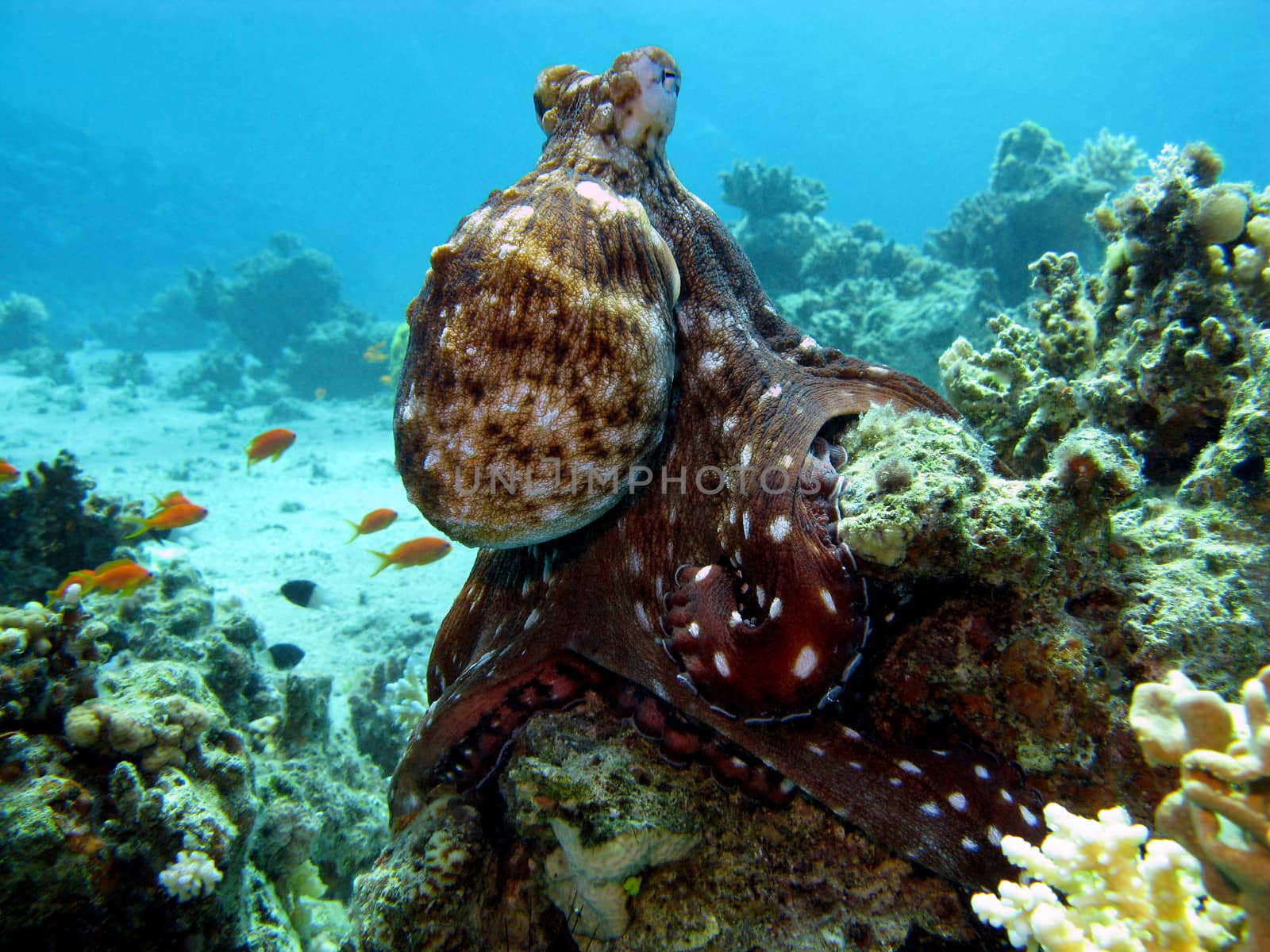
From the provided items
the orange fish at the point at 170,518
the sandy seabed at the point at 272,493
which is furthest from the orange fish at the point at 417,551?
the orange fish at the point at 170,518

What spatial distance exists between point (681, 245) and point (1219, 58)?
13316 cm

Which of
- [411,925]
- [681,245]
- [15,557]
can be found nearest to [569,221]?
[681,245]

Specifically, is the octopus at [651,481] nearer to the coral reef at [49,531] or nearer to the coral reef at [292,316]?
the coral reef at [49,531]

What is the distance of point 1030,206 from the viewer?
14.6 meters

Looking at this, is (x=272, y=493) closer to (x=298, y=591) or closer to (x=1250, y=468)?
(x=298, y=591)

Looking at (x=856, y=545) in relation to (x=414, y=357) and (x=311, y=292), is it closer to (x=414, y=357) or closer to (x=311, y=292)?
(x=414, y=357)

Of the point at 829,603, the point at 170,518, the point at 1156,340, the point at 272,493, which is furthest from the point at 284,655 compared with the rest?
the point at 272,493

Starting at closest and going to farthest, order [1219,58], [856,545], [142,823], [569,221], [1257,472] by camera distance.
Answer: [856,545]
[1257,472]
[569,221]
[142,823]
[1219,58]

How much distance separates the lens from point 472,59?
440 feet

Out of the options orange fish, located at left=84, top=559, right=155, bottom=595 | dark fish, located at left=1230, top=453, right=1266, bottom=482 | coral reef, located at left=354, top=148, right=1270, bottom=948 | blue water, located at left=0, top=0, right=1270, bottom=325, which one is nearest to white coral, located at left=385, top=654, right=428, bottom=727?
orange fish, located at left=84, top=559, right=155, bottom=595

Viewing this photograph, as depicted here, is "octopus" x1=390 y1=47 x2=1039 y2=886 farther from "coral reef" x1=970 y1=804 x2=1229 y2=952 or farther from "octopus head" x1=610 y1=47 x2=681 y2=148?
"coral reef" x1=970 y1=804 x2=1229 y2=952

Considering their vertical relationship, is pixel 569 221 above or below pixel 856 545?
above

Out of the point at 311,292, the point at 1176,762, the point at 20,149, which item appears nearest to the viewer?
the point at 1176,762

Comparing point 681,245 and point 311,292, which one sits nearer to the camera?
point 681,245
